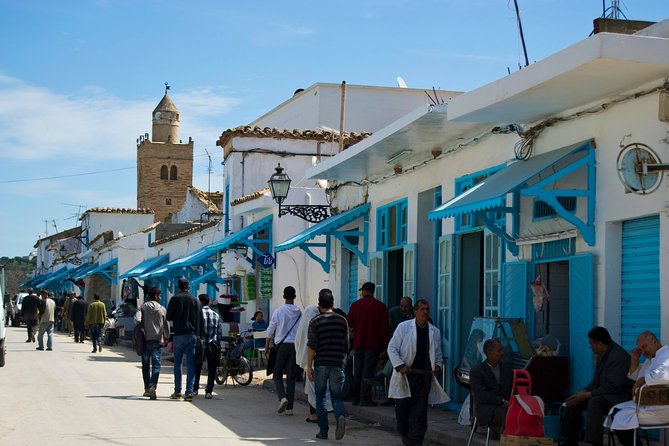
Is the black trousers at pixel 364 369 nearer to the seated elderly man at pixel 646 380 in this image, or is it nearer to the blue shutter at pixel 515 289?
the blue shutter at pixel 515 289

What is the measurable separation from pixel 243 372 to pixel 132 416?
5899 mm

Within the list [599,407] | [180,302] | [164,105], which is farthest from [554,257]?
[164,105]

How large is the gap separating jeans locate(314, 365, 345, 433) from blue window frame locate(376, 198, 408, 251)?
17.0 feet

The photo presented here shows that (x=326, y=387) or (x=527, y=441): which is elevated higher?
(x=326, y=387)

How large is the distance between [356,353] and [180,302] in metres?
2.67

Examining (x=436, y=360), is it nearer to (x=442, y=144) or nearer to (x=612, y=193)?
(x=612, y=193)

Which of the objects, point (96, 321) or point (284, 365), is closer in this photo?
point (284, 365)

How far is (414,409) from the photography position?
11305 mm

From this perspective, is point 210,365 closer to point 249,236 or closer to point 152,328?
point 152,328

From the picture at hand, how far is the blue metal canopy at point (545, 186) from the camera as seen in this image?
10992mm

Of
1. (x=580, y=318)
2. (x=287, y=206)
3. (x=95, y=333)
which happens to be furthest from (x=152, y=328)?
(x=95, y=333)

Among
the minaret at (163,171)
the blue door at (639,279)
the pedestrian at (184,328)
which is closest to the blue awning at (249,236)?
the pedestrian at (184,328)

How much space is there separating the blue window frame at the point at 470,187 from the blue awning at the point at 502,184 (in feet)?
2.94

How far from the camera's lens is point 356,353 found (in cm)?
1514
